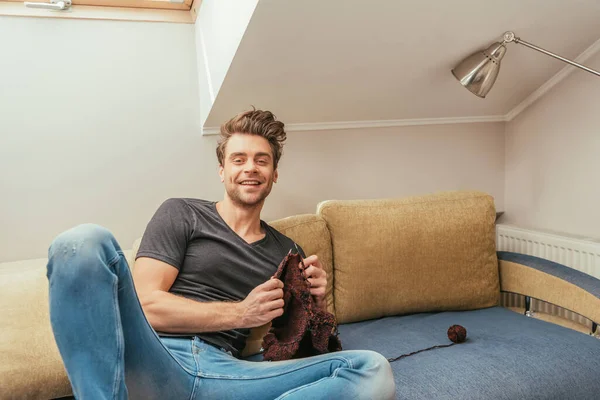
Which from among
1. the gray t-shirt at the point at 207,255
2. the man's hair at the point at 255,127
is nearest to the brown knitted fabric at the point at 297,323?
the gray t-shirt at the point at 207,255

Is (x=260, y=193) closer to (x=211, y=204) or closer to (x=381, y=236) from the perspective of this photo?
(x=211, y=204)

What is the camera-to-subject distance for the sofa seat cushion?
1.65m

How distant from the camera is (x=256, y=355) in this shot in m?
1.86

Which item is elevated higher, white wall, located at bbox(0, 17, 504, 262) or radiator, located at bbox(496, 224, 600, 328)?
white wall, located at bbox(0, 17, 504, 262)


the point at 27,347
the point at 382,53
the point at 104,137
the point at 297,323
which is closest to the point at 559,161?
the point at 382,53

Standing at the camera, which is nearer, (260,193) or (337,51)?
(260,193)

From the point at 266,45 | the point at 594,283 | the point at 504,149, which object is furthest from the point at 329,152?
the point at 594,283

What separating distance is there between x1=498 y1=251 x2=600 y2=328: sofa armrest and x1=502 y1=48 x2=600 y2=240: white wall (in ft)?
1.22

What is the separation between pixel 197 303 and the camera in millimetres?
1601

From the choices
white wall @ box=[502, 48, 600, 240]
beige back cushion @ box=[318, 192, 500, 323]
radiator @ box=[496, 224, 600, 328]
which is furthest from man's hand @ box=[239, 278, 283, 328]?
white wall @ box=[502, 48, 600, 240]

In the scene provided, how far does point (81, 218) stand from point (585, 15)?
1999mm

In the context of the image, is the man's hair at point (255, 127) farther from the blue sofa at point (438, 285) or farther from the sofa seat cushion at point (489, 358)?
the sofa seat cushion at point (489, 358)

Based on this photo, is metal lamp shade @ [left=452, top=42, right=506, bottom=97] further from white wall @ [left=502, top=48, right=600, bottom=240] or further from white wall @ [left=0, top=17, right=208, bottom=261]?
white wall @ [left=0, top=17, right=208, bottom=261]

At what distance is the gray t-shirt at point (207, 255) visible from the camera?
1.71m
